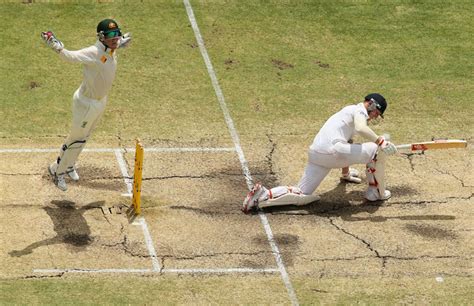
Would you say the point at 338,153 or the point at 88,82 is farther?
the point at 338,153

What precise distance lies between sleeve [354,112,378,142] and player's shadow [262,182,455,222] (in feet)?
4.17

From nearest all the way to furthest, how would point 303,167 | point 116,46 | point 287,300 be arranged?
point 287,300 → point 116,46 → point 303,167

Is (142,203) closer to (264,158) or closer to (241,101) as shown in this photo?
(264,158)

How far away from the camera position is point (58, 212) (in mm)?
16438

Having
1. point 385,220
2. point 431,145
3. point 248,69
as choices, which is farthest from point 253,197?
point 248,69

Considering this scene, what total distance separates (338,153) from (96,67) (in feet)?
13.3

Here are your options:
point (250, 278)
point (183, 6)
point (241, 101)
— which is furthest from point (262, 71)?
point (250, 278)

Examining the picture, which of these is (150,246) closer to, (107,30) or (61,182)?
(61,182)

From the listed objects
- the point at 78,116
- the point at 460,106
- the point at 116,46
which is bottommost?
the point at 460,106

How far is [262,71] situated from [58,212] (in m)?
6.18

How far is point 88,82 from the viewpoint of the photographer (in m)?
16.0

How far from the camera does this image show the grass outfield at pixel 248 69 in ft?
63.1

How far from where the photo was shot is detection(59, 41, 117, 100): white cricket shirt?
15.7 metres

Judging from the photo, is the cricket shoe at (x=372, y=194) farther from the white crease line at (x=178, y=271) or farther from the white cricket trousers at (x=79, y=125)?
the white cricket trousers at (x=79, y=125)
